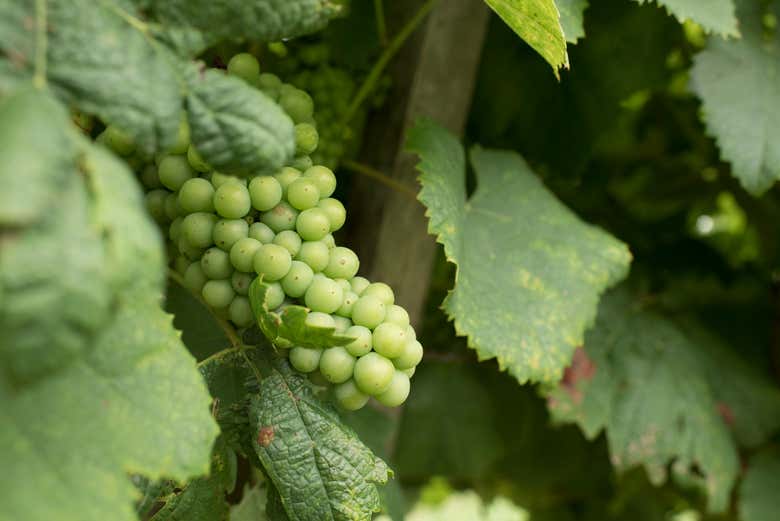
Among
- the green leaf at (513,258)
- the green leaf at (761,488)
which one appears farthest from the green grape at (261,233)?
the green leaf at (761,488)

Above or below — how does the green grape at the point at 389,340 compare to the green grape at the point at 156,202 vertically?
above

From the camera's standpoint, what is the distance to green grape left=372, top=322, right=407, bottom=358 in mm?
692

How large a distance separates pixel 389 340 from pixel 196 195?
0.21 m

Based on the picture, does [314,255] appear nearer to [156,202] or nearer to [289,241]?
[289,241]

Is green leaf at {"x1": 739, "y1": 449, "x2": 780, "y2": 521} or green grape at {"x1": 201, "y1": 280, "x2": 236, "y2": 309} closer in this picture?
green grape at {"x1": 201, "y1": 280, "x2": 236, "y2": 309}

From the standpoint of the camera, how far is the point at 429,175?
3.10ft

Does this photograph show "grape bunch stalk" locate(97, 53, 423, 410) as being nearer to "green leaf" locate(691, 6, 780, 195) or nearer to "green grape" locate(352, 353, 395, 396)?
"green grape" locate(352, 353, 395, 396)

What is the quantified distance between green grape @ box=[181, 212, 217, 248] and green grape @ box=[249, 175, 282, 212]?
4 cm

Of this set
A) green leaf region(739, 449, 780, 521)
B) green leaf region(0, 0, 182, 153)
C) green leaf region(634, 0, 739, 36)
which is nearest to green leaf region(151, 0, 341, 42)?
green leaf region(0, 0, 182, 153)

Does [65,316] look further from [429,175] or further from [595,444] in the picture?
[595,444]

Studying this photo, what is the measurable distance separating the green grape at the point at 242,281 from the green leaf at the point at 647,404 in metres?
0.68

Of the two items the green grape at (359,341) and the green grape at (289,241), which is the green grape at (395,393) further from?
the green grape at (289,241)

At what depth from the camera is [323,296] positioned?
2.28 feet

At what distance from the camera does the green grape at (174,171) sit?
734 mm
